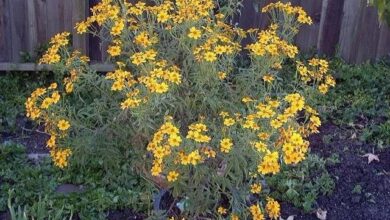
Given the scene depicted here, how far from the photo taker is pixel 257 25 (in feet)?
17.6

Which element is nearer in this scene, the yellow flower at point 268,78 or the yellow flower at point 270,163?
the yellow flower at point 270,163

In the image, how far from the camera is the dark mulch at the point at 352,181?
3.78 meters

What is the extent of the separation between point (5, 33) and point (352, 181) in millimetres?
2822

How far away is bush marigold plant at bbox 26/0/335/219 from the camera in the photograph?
9.68ft

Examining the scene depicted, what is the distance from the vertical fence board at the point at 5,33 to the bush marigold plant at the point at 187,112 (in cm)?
180

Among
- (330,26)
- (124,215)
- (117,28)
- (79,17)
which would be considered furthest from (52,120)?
(330,26)

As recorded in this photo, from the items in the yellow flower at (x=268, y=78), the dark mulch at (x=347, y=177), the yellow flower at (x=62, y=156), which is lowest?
the dark mulch at (x=347, y=177)

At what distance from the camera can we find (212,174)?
3.18 meters

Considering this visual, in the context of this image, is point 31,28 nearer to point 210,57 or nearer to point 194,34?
point 194,34

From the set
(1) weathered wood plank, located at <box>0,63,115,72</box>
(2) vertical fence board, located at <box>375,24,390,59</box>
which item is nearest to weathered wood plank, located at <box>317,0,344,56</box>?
(2) vertical fence board, located at <box>375,24,390,59</box>

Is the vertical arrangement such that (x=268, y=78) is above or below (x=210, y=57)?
below

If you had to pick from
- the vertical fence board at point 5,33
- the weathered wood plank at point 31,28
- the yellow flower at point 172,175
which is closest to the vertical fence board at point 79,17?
the weathered wood plank at point 31,28

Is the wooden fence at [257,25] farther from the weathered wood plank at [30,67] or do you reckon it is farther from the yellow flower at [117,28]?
the yellow flower at [117,28]

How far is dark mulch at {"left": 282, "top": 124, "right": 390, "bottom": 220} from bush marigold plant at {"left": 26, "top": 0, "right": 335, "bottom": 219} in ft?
1.56
